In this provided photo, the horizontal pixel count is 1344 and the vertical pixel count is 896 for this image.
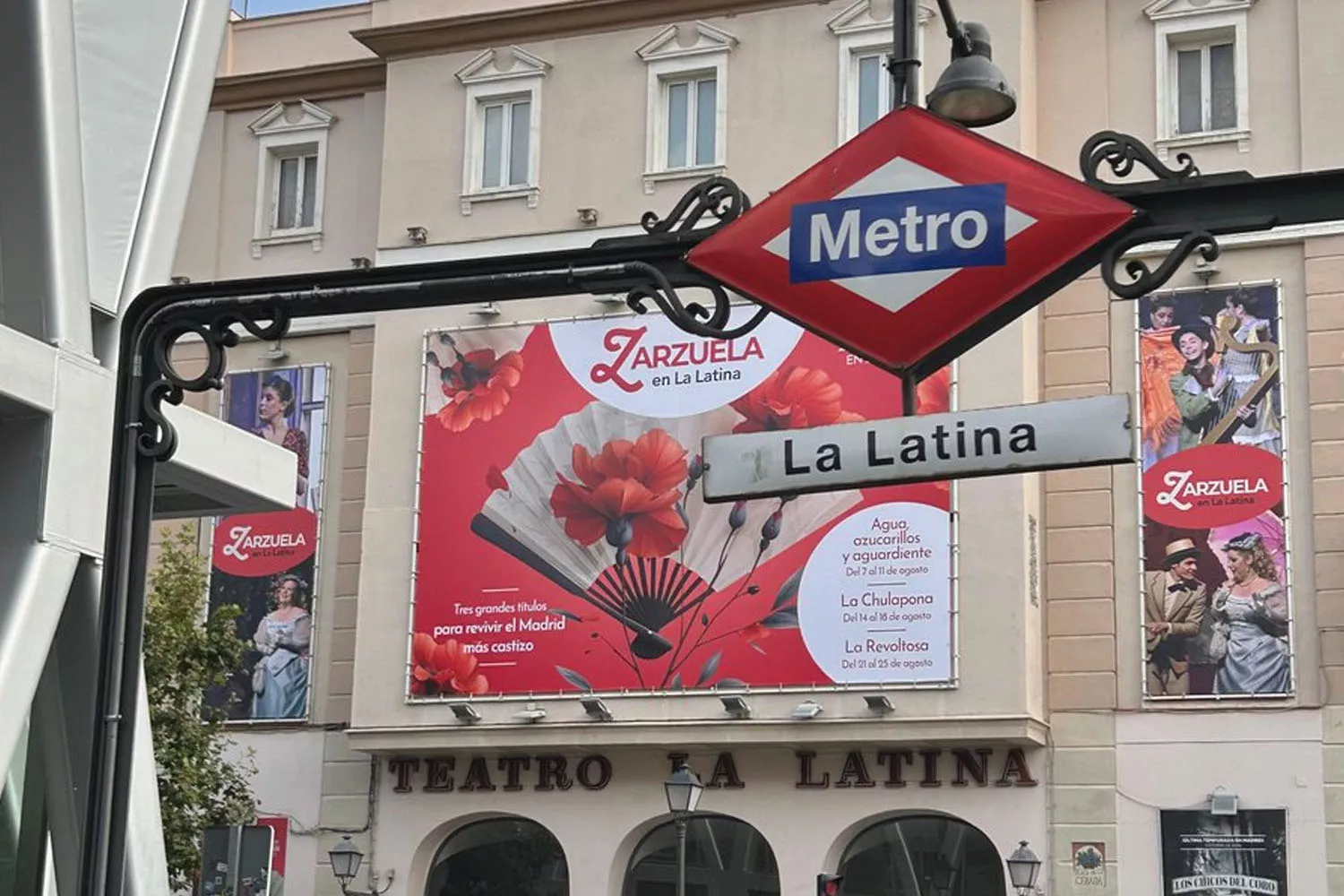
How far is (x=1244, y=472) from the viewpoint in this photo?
26.1 meters

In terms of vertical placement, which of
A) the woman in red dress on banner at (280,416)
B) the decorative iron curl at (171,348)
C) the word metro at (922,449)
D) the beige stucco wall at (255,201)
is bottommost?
the word metro at (922,449)

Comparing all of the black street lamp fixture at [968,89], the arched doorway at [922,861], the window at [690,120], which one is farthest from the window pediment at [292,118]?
the black street lamp fixture at [968,89]

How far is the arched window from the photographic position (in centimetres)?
2828

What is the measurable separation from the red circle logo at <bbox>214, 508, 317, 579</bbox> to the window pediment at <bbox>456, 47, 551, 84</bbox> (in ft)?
20.4

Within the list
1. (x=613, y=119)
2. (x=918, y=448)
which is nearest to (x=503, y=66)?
(x=613, y=119)

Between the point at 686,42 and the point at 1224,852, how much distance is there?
1206 centimetres

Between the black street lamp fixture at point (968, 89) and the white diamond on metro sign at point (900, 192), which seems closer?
the white diamond on metro sign at point (900, 192)

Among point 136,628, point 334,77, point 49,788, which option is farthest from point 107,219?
point 334,77

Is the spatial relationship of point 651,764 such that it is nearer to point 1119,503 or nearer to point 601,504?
point 601,504

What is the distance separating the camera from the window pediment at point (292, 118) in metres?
31.7

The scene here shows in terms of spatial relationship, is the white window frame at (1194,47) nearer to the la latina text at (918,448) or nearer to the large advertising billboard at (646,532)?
the large advertising billboard at (646,532)

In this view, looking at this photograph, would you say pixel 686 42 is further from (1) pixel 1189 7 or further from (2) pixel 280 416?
(2) pixel 280 416

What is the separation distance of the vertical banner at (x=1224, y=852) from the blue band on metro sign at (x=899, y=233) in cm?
2016

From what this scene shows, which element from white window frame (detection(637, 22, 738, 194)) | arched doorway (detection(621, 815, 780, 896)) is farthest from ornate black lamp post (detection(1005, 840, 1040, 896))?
white window frame (detection(637, 22, 738, 194))
